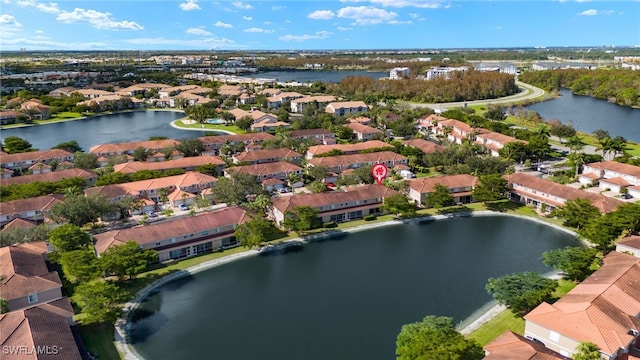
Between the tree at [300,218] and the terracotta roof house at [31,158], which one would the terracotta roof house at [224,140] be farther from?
the tree at [300,218]

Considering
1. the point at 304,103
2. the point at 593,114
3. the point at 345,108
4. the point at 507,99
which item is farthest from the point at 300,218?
the point at 507,99

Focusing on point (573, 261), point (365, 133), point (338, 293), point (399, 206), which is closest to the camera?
point (573, 261)

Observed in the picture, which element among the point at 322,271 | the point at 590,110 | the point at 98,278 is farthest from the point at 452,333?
the point at 590,110

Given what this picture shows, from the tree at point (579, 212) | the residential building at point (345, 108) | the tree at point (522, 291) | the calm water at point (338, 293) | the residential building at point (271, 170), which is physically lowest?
the calm water at point (338, 293)

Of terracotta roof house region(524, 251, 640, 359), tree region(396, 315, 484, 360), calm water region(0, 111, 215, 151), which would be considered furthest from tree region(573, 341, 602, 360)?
calm water region(0, 111, 215, 151)

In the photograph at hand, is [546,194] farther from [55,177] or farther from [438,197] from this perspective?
[55,177]

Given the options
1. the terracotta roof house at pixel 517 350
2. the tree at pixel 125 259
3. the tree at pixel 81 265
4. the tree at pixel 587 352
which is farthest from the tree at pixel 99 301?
the tree at pixel 587 352
